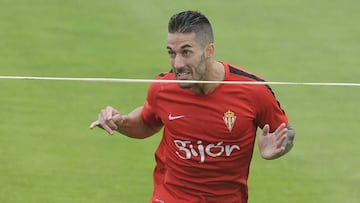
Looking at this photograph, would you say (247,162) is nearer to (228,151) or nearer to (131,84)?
(228,151)

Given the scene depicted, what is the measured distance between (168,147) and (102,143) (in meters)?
3.48

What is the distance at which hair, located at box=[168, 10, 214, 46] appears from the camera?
7.45 m

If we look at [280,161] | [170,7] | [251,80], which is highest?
[170,7]

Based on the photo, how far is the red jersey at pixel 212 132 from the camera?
7.56 m

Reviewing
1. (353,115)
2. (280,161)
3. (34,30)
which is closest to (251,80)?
(280,161)

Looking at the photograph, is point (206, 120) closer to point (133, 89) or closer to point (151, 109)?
point (151, 109)

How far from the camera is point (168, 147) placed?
7863mm

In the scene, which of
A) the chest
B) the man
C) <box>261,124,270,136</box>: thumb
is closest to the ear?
the man

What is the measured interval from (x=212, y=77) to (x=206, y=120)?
11.8 inches

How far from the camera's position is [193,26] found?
746 cm

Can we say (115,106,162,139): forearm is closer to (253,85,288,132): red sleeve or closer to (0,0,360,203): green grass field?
(253,85,288,132): red sleeve

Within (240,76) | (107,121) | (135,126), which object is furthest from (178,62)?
(135,126)

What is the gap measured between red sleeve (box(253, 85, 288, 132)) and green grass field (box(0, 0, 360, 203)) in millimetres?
2657

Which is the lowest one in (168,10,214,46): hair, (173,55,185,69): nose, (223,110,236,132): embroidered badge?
(223,110,236,132): embroidered badge
